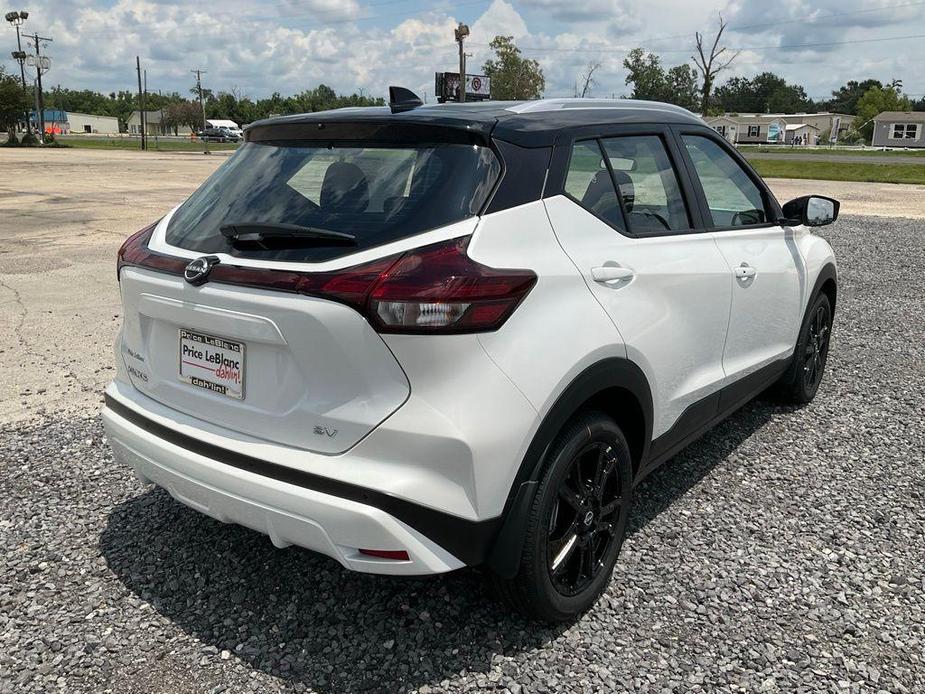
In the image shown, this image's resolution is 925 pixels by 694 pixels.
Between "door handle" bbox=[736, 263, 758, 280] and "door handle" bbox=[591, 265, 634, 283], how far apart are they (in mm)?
1010

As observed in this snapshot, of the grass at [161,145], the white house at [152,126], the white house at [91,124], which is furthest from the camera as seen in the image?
the white house at [91,124]

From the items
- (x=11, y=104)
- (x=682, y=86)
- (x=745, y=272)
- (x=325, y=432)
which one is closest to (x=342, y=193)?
(x=325, y=432)

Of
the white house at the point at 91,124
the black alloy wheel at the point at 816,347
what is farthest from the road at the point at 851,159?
the white house at the point at 91,124

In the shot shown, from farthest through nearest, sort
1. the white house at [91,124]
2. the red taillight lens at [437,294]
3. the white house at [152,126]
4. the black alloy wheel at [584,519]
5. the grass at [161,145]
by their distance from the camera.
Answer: the white house at [91,124] → the white house at [152,126] → the grass at [161,145] → the black alloy wheel at [584,519] → the red taillight lens at [437,294]

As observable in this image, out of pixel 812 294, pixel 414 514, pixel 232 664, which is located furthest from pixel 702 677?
pixel 812 294

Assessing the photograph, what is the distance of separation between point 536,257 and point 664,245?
0.87 meters

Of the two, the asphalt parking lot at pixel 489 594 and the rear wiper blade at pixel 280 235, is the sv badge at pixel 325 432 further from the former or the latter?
the asphalt parking lot at pixel 489 594

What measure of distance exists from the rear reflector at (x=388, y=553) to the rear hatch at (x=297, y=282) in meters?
0.30

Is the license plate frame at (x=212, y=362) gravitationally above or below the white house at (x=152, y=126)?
below

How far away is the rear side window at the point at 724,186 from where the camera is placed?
3611 millimetres

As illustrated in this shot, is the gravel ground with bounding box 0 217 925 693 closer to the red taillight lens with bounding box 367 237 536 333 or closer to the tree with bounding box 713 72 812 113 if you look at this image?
the red taillight lens with bounding box 367 237 536 333

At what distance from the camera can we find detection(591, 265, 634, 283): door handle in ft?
8.58

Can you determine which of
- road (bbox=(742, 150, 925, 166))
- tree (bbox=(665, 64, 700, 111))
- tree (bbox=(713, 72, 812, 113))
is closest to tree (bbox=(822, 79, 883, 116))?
tree (bbox=(713, 72, 812, 113))

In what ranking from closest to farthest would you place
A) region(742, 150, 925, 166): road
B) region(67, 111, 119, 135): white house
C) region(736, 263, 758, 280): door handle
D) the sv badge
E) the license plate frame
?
the sv badge → the license plate frame → region(736, 263, 758, 280): door handle → region(742, 150, 925, 166): road → region(67, 111, 119, 135): white house
